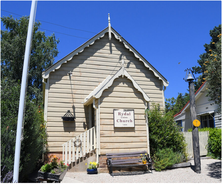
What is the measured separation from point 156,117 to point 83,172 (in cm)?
450

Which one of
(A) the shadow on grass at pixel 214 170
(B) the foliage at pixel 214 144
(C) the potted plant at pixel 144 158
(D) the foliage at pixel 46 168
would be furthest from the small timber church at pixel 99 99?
(B) the foliage at pixel 214 144

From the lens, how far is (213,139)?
12805 millimetres

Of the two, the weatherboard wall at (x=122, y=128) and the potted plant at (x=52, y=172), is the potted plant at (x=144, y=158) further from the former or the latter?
the potted plant at (x=52, y=172)

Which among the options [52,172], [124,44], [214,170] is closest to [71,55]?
[124,44]

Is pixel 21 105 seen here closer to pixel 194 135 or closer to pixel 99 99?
pixel 99 99

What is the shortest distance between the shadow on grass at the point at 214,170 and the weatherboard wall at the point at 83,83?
4084mm

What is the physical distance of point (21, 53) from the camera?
2431cm

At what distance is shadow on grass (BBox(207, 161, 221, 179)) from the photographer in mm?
8467

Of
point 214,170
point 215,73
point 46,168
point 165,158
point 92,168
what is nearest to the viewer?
point 215,73

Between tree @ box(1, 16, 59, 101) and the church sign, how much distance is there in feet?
54.3

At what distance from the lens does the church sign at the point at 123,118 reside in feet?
32.3

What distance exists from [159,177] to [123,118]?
2.99 meters

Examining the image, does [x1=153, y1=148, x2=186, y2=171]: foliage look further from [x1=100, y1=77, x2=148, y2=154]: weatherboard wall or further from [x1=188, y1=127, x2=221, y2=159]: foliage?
[x1=188, y1=127, x2=221, y2=159]: foliage

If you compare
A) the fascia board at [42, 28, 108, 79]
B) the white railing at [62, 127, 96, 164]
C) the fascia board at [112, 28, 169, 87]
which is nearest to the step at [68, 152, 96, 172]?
the white railing at [62, 127, 96, 164]
